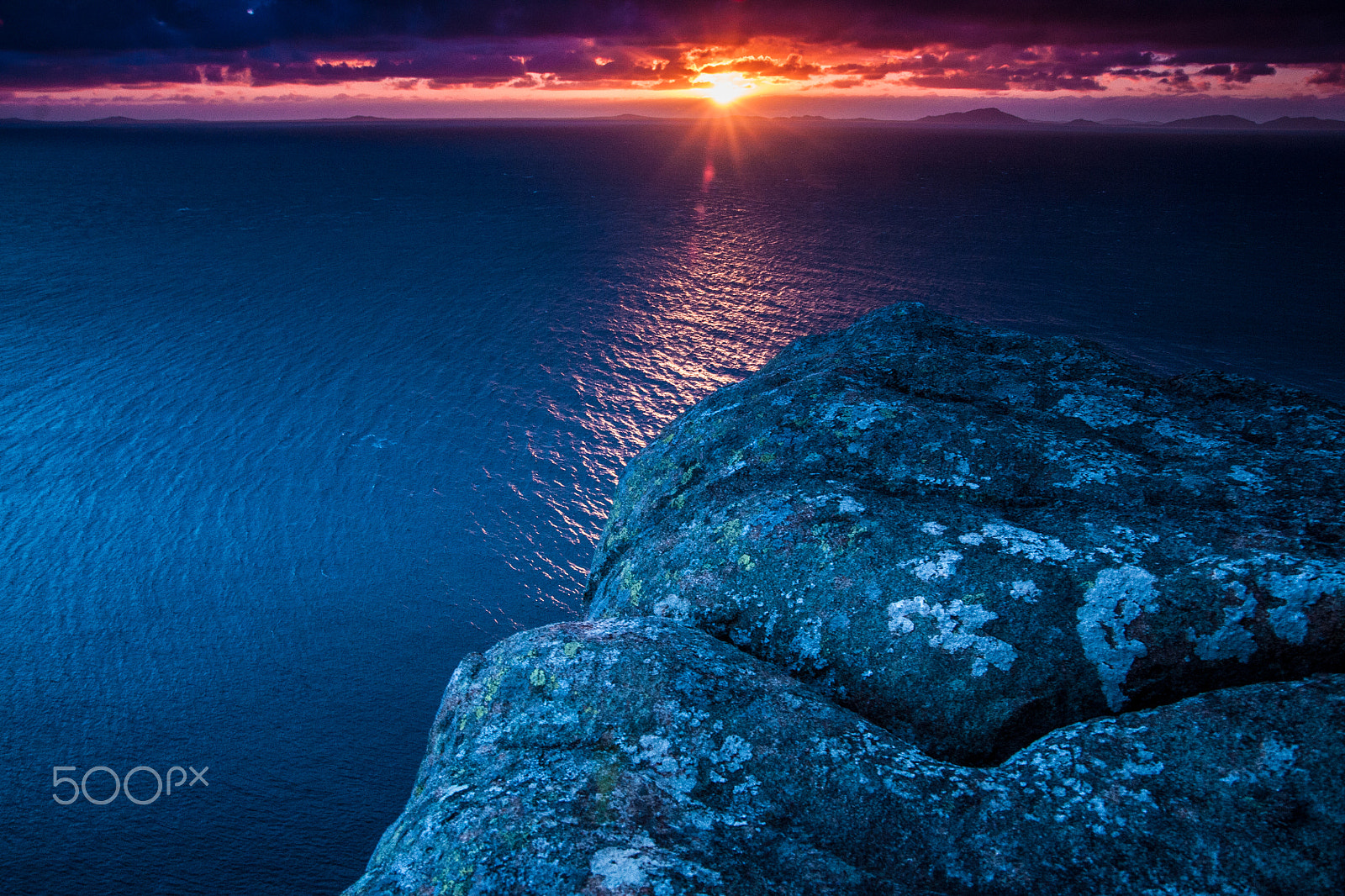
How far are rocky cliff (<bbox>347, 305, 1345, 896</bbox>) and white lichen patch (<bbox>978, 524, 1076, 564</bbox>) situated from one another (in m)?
0.03

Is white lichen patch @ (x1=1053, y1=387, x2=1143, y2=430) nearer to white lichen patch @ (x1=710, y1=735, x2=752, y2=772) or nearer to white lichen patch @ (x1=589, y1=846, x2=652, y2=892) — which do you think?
white lichen patch @ (x1=710, y1=735, x2=752, y2=772)

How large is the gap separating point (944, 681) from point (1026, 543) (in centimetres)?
209

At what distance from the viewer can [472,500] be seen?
119 ft

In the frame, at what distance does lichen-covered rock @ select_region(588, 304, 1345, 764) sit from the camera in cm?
683

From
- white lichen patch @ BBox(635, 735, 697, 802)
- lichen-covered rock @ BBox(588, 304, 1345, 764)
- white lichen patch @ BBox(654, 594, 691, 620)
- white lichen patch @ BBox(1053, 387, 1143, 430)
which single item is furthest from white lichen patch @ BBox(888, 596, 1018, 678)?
white lichen patch @ BBox(1053, 387, 1143, 430)

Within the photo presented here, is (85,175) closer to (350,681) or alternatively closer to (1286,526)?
(350,681)

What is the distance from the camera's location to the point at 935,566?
818cm

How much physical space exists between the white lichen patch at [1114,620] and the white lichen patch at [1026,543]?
0.54 metres

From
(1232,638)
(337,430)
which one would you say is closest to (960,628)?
(1232,638)

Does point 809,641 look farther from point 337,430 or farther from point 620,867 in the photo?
point 337,430

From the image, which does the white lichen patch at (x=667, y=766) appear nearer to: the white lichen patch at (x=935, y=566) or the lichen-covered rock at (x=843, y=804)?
the lichen-covered rock at (x=843, y=804)

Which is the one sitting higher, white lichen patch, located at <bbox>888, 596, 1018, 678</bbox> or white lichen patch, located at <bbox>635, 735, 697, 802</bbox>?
white lichen patch, located at <bbox>888, 596, 1018, 678</bbox>

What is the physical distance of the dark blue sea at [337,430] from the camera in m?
23.3

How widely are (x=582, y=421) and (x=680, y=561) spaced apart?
33.7 m
